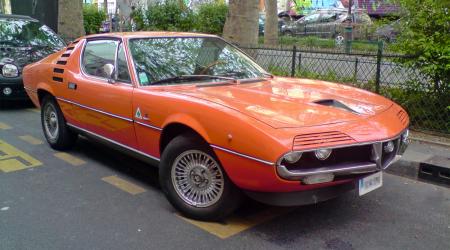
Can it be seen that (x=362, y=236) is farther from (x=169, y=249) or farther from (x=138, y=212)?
(x=138, y=212)

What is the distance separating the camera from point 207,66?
474 cm

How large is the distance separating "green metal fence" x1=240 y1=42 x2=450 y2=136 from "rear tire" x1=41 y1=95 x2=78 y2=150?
395 cm

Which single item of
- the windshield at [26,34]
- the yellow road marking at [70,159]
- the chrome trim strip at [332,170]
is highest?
the windshield at [26,34]

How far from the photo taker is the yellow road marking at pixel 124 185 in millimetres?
4570

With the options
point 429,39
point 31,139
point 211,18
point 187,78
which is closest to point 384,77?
point 429,39

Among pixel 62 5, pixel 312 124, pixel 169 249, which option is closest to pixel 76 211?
pixel 169 249

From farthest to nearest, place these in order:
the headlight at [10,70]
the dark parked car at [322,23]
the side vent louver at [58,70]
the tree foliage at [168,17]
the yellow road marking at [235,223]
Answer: the dark parked car at [322,23], the tree foliage at [168,17], the headlight at [10,70], the side vent louver at [58,70], the yellow road marking at [235,223]

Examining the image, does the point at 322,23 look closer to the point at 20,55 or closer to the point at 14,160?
the point at 20,55

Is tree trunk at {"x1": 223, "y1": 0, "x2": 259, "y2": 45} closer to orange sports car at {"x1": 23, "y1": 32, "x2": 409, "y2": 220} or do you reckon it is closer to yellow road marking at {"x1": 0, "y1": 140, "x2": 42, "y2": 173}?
orange sports car at {"x1": 23, "y1": 32, "x2": 409, "y2": 220}

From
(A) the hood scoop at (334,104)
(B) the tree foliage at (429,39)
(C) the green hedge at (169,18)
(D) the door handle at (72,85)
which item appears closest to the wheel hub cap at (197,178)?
(A) the hood scoop at (334,104)

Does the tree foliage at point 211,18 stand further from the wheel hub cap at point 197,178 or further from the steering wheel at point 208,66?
the wheel hub cap at point 197,178

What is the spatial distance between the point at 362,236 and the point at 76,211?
7.73ft

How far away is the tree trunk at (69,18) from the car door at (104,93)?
8881 millimetres

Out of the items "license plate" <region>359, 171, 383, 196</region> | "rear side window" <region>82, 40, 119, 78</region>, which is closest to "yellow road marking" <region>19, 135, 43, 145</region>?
"rear side window" <region>82, 40, 119, 78</region>
